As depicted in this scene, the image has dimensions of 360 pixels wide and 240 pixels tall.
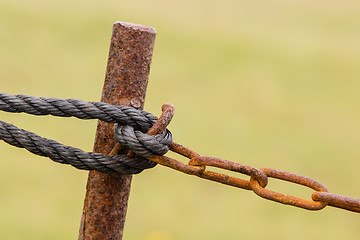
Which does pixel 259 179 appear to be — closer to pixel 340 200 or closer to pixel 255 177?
pixel 255 177

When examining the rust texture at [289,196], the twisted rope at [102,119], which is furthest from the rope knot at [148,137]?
the rust texture at [289,196]

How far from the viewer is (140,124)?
698mm

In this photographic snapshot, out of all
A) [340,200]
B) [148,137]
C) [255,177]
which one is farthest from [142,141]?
[340,200]

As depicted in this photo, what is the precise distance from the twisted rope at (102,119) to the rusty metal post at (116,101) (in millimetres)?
37

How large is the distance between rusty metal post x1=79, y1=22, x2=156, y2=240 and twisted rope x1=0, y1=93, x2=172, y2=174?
0.12ft

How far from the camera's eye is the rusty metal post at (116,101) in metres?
0.72

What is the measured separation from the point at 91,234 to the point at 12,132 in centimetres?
22

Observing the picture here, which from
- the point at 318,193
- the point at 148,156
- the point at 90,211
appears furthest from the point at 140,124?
the point at 318,193

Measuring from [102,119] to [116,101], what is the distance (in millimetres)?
46

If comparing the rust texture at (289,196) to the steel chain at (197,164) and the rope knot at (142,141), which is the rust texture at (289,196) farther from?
the rope knot at (142,141)

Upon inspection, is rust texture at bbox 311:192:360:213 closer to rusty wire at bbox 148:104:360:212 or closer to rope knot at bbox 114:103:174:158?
rusty wire at bbox 148:104:360:212

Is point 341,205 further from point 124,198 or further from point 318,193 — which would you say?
point 124,198

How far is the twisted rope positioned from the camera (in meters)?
0.68

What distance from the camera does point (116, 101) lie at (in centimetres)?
72
